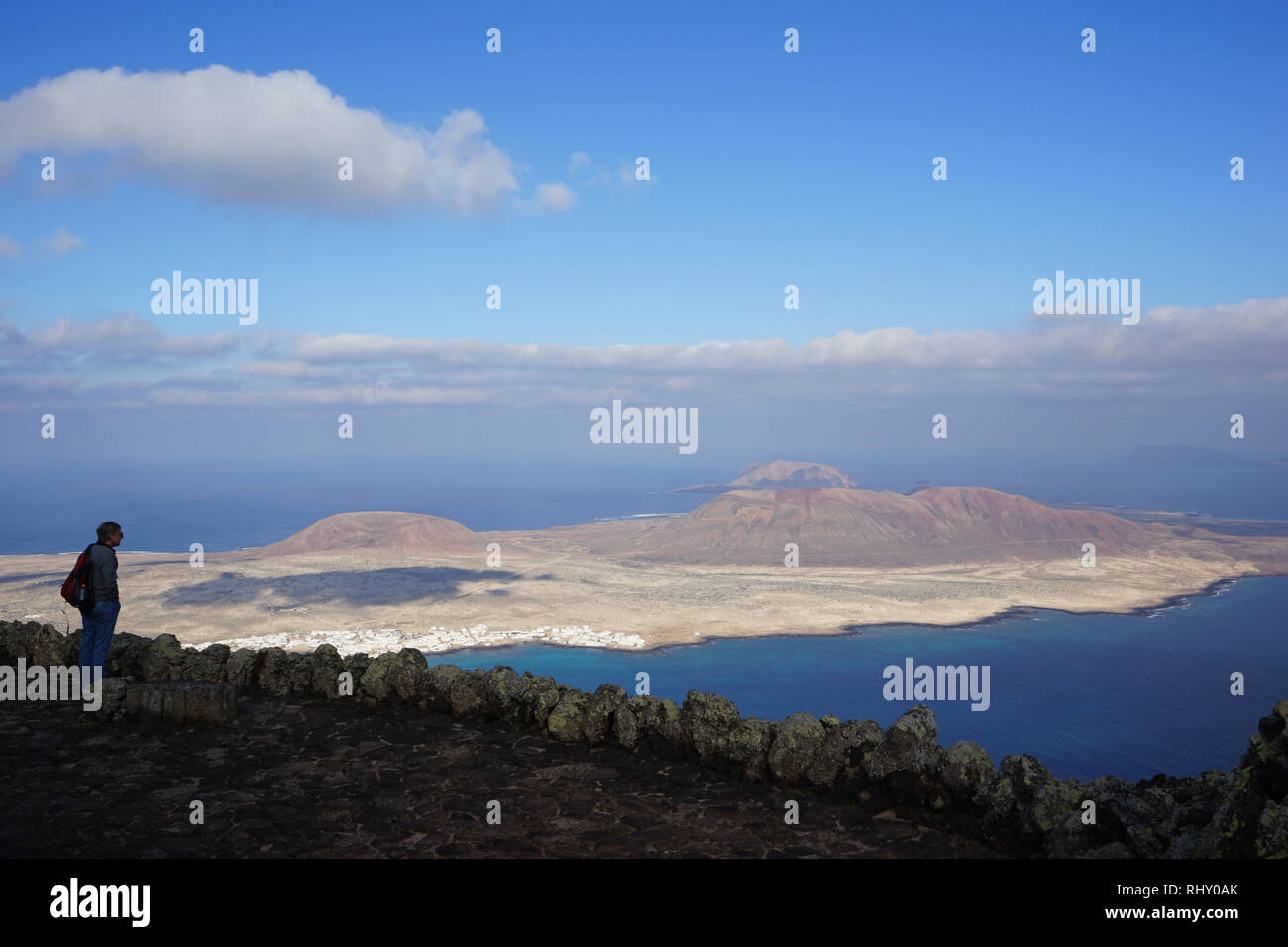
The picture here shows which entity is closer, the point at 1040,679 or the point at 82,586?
the point at 82,586

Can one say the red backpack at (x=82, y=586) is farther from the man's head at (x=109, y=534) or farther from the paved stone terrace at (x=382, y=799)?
the paved stone terrace at (x=382, y=799)

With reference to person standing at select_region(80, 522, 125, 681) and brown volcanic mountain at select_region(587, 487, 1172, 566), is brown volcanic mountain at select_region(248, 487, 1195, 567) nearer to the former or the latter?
brown volcanic mountain at select_region(587, 487, 1172, 566)

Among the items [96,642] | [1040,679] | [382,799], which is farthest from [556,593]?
[382,799]

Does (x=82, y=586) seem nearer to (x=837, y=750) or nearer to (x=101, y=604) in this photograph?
(x=101, y=604)

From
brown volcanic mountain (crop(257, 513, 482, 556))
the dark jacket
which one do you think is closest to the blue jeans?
the dark jacket

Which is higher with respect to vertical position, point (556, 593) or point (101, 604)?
point (101, 604)

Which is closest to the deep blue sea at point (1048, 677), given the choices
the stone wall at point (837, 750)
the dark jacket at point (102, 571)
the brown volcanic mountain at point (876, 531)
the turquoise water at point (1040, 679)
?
the turquoise water at point (1040, 679)
